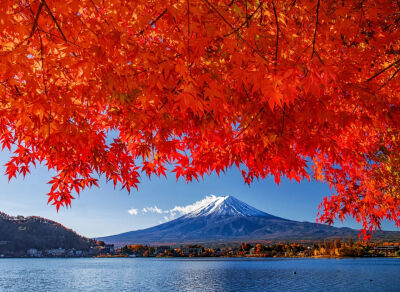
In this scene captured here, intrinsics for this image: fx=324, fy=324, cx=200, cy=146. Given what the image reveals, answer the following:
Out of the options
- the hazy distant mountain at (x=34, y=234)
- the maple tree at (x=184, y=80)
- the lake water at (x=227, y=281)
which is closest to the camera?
the maple tree at (x=184, y=80)

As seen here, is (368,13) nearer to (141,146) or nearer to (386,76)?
(386,76)

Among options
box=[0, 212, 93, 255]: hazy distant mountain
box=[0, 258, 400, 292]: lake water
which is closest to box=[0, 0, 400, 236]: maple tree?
box=[0, 258, 400, 292]: lake water

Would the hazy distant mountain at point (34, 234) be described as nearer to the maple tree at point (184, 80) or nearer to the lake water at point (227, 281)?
the lake water at point (227, 281)

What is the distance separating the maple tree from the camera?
404 centimetres

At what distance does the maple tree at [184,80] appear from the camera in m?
4.04

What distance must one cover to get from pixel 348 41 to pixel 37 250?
746 ft

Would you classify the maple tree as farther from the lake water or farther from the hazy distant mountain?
the hazy distant mountain

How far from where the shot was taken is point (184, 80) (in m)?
Result: 4.51

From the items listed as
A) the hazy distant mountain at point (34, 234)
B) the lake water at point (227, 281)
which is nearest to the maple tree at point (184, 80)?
the lake water at point (227, 281)

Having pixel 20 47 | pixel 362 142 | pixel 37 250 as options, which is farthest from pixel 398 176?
pixel 37 250

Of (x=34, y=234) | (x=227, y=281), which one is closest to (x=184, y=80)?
(x=227, y=281)

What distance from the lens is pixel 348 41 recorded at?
646 centimetres

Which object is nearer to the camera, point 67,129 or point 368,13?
point 67,129

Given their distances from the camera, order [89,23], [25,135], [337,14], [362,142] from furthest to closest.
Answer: [362,142] → [25,135] → [337,14] → [89,23]
